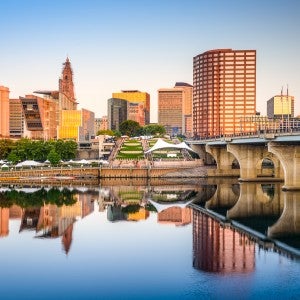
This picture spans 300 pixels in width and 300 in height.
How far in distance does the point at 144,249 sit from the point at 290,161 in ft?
145

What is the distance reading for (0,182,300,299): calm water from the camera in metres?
35.4

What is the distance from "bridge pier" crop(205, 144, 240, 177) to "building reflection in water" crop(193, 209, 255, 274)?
65.4m

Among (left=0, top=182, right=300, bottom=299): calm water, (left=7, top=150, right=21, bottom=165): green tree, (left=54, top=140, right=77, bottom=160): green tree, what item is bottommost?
(left=0, top=182, right=300, bottom=299): calm water

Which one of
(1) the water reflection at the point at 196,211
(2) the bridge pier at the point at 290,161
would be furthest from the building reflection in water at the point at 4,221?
(2) the bridge pier at the point at 290,161

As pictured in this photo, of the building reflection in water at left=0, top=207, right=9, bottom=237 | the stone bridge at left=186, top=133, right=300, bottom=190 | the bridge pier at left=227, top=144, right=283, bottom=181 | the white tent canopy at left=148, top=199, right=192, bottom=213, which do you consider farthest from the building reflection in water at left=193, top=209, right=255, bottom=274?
the bridge pier at left=227, top=144, right=283, bottom=181

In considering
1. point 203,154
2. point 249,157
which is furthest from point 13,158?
point 249,157

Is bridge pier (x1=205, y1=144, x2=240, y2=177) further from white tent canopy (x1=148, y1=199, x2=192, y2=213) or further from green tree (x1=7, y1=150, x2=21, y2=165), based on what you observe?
green tree (x1=7, y1=150, x2=21, y2=165)

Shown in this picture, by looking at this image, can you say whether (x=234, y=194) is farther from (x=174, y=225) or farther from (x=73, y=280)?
(x=73, y=280)

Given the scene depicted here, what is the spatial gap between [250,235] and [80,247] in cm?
1696

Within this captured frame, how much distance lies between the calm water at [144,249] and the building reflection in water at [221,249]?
0.08m

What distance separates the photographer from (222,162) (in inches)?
5069

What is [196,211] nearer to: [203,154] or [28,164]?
[28,164]

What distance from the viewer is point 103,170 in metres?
122

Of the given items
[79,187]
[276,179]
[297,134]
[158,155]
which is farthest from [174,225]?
[158,155]
